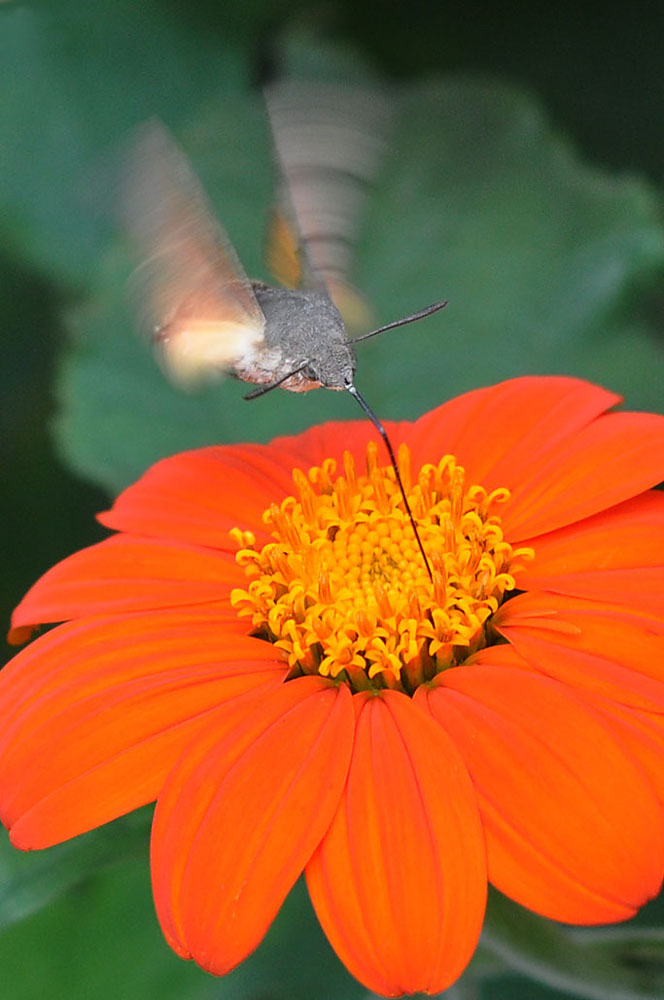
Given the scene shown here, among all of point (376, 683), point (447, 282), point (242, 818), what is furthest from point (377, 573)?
point (447, 282)

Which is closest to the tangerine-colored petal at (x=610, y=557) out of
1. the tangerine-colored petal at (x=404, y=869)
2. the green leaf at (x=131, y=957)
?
the tangerine-colored petal at (x=404, y=869)

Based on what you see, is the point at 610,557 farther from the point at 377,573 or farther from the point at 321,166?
the point at 321,166

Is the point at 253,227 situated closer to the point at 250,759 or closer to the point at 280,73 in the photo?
the point at 280,73

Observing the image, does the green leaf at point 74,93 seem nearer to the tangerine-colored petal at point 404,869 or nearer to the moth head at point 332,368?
the moth head at point 332,368

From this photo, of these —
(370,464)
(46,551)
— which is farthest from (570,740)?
(46,551)

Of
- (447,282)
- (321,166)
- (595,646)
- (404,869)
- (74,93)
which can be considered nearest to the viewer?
(404,869)
